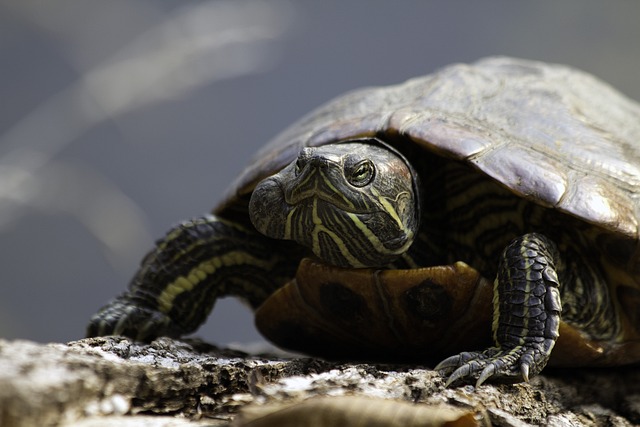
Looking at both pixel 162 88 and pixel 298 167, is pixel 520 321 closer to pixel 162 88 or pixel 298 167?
pixel 298 167

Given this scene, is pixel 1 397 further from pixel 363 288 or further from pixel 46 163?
pixel 46 163

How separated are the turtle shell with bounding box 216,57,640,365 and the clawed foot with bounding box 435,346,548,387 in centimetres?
19

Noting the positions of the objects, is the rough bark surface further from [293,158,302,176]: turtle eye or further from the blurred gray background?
the blurred gray background

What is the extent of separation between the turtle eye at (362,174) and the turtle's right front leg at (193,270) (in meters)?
0.52

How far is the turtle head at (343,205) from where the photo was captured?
144 cm

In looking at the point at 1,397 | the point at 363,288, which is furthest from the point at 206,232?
the point at 1,397

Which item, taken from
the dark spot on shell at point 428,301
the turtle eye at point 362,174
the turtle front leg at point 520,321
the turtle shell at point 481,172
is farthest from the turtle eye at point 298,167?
the turtle front leg at point 520,321

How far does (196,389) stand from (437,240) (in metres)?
0.92

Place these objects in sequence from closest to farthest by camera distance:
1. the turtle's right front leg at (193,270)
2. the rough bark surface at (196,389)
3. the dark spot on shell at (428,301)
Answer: the rough bark surface at (196,389) → the dark spot on shell at (428,301) → the turtle's right front leg at (193,270)

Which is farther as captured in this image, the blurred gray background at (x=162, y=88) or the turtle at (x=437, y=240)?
the blurred gray background at (x=162, y=88)

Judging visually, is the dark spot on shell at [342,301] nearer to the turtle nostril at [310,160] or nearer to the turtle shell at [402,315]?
the turtle shell at [402,315]

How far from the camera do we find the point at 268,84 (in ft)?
27.4

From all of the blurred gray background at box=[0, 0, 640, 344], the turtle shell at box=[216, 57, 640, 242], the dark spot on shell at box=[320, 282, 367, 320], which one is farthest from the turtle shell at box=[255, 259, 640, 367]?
the blurred gray background at box=[0, 0, 640, 344]

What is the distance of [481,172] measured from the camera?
5.15ft
